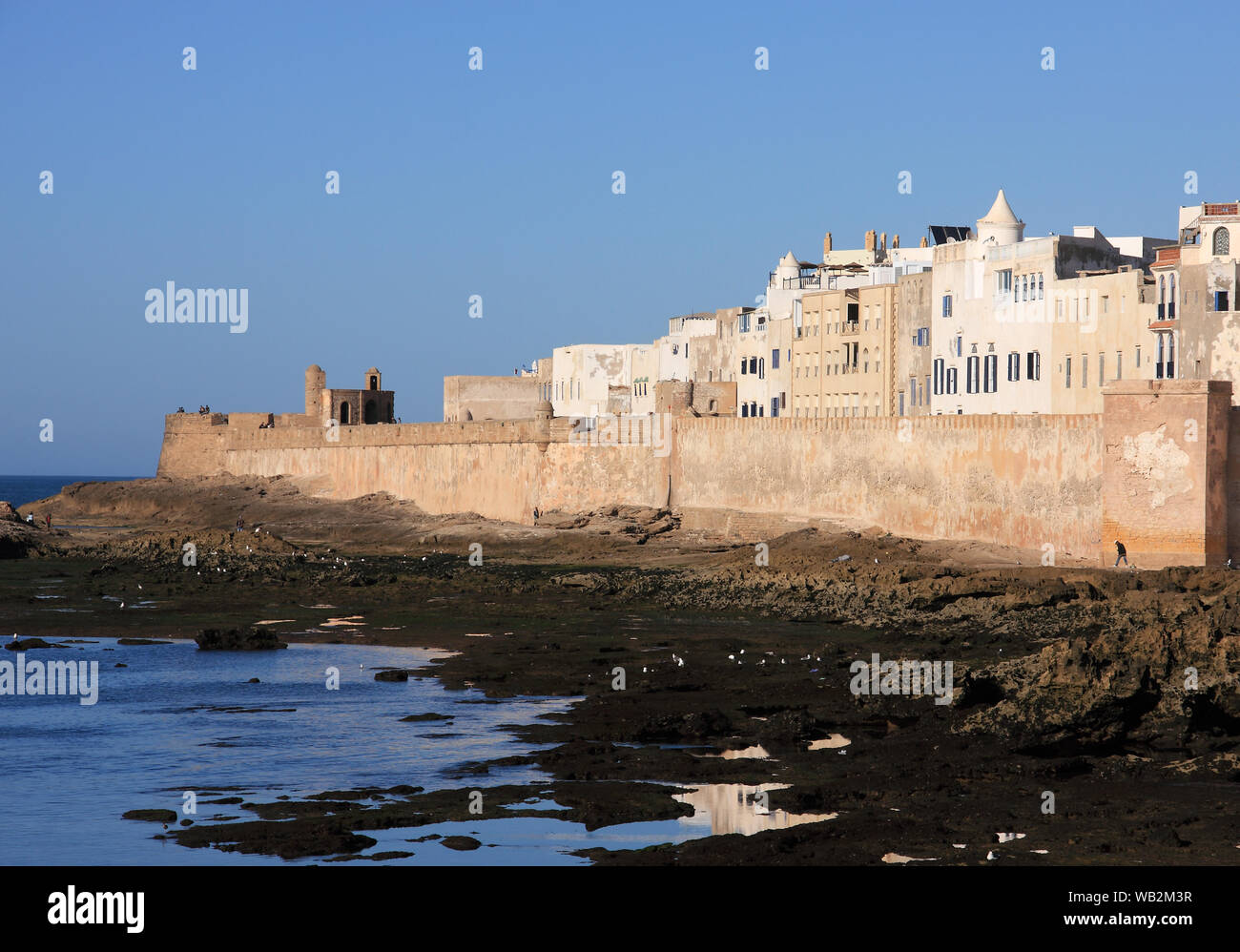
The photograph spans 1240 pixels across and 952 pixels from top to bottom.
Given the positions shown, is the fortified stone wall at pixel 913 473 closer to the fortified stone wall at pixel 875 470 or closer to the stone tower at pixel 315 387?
the fortified stone wall at pixel 875 470

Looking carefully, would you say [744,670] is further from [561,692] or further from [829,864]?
[829,864]

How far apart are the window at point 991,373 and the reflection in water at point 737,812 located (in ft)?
113

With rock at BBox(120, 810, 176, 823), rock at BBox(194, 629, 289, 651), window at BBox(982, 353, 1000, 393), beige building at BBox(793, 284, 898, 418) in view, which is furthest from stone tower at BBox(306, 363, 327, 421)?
rock at BBox(120, 810, 176, 823)

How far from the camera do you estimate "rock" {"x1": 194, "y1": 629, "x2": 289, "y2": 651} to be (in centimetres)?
2909

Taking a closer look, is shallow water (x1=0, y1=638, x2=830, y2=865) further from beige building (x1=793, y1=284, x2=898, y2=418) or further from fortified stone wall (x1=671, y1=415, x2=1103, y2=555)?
beige building (x1=793, y1=284, x2=898, y2=418)

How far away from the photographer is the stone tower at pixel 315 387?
8106cm

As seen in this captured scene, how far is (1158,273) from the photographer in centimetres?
3859

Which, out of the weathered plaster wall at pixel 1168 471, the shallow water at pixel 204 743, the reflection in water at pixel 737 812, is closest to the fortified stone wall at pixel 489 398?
the weathered plaster wall at pixel 1168 471

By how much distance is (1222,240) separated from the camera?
3738cm

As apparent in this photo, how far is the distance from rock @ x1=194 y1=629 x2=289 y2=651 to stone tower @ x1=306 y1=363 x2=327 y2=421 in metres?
52.4
